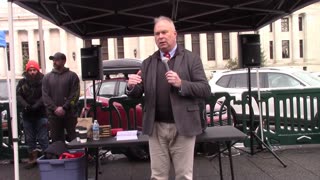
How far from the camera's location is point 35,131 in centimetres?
739

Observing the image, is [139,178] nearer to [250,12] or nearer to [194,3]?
[194,3]

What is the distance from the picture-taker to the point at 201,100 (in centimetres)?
409

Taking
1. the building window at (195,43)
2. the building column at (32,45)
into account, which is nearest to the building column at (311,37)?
the building window at (195,43)

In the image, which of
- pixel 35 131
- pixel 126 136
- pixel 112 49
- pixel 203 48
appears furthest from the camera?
pixel 203 48

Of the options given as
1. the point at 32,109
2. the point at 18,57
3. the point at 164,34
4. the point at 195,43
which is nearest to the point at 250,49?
the point at 164,34

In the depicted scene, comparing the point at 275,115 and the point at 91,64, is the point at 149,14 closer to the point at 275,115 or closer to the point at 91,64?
the point at 91,64

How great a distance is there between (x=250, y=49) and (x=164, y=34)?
12.7 feet

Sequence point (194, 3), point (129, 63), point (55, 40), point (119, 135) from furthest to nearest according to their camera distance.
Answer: point (55, 40) → point (129, 63) → point (194, 3) → point (119, 135)

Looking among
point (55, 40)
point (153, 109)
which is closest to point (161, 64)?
point (153, 109)

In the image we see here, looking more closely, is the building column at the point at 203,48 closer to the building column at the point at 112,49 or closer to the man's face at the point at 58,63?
the building column at the point at 112,49

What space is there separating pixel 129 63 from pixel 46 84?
434 centimetres

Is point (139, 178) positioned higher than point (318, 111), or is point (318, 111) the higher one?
point (318, 111)

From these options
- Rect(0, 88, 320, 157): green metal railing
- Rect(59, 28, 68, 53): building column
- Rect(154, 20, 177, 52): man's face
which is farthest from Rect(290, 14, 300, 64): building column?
Rect(154, 20, 177, 52): man's face

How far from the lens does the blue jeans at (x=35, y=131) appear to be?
729cm
